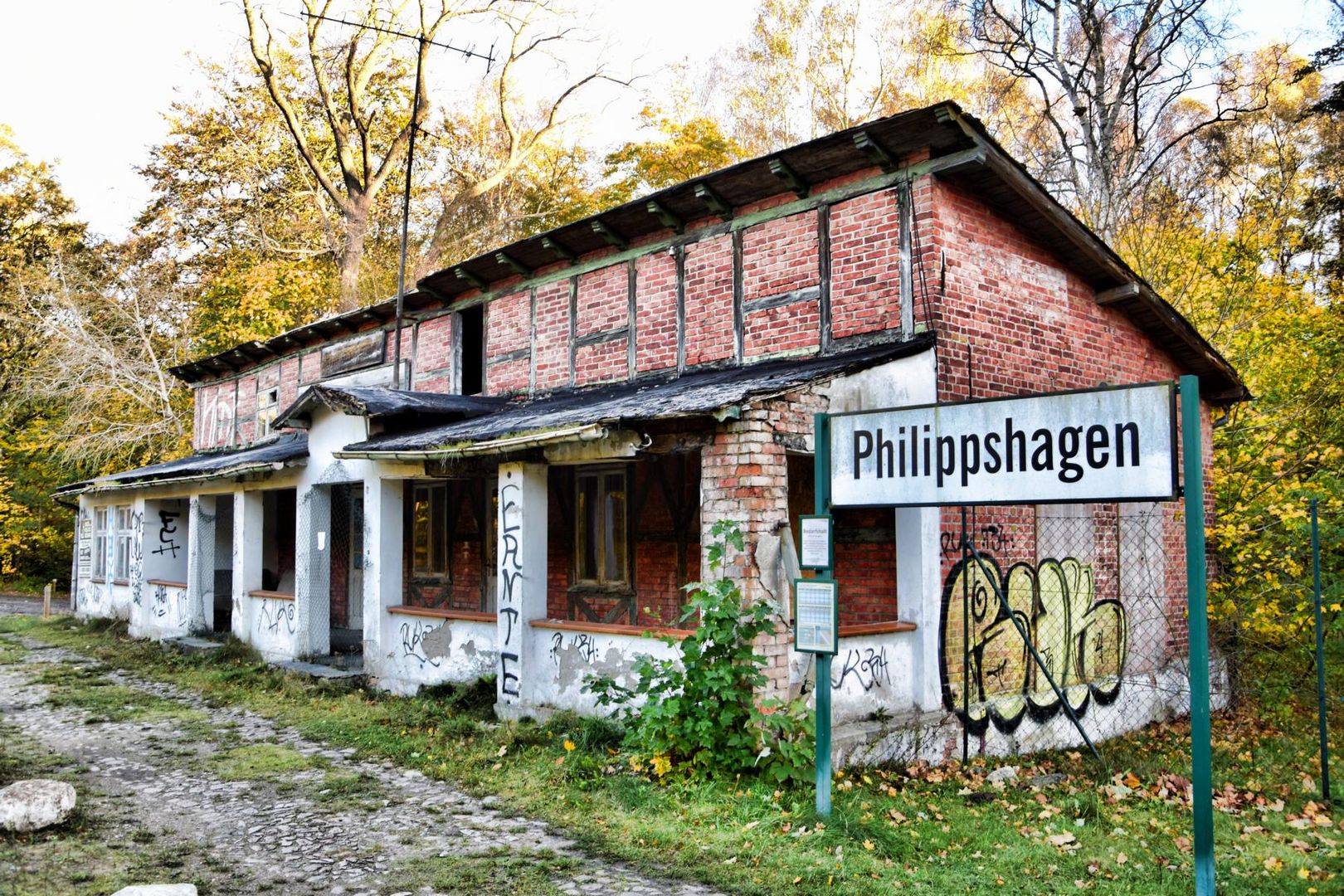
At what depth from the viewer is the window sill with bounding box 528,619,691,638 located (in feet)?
26.1

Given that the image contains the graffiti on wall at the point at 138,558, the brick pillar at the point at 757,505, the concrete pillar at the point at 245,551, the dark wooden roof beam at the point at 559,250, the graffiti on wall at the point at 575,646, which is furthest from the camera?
the graffiti on wall at the point at 138,558

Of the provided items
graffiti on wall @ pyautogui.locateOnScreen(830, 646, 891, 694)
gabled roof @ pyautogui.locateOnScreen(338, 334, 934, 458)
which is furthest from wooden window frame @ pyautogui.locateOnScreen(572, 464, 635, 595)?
graffiti on wall @ pyautogui.locateOnScreen(830, 646, 891, 694)

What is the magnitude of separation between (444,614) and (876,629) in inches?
189

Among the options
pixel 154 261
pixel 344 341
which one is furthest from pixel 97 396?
pixel 344 341

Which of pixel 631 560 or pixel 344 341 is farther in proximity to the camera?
pixel 344 341

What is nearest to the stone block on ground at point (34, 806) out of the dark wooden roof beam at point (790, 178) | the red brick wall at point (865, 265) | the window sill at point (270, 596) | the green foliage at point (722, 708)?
the green foliage at point (722, 708)

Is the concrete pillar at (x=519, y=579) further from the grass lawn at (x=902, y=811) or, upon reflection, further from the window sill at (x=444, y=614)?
the window sill at (x=444, y=614)

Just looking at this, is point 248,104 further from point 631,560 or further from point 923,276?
point 923,276

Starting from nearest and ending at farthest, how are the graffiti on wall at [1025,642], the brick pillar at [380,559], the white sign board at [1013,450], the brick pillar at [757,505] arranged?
the white sign board at [1013,450]
the brick pillar at [757,505]
the graffiti on wall at [1025,642]
the brick pillar at [380,559]

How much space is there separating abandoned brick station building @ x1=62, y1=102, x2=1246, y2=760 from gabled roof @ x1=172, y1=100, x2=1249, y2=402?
0.04m

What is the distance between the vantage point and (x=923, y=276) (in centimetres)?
878

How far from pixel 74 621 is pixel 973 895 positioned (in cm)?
2110

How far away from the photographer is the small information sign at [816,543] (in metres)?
6.23

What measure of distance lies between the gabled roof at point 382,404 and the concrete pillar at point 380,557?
84 centimetres
